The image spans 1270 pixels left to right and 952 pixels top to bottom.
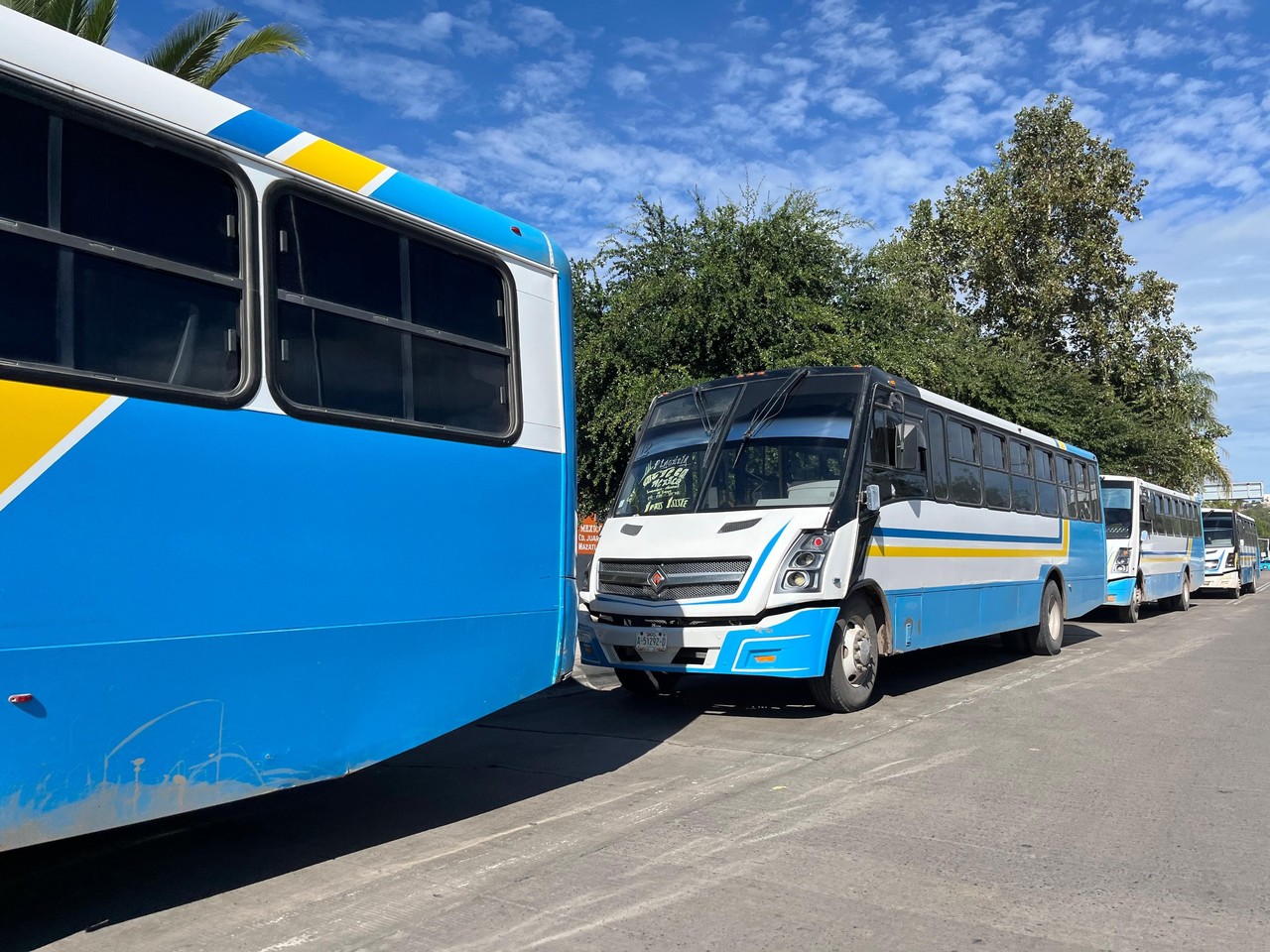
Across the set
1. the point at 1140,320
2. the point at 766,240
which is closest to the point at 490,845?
the point at 766,240

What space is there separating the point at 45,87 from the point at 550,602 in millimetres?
3437

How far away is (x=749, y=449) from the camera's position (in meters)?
9.30

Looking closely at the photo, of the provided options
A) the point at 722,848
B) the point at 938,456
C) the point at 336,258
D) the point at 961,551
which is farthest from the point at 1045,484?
the point at 336,258

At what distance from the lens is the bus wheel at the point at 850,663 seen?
878cm

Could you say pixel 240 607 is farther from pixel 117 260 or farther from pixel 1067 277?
pixel 1067 277

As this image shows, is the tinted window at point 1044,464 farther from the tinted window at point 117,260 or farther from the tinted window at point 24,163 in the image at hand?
the tinted window at point 24,163

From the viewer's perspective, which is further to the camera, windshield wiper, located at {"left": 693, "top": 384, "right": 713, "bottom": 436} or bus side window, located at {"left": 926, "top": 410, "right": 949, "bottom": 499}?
bus side window, located at {"left": 926, "top": 410, "right": 949, "bottom": 499}

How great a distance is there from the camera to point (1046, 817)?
5.84 m

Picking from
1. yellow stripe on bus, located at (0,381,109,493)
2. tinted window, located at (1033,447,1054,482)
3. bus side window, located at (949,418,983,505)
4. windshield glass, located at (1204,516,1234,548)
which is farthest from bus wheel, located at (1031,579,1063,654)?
windshield glass, located at (1204,516,1234,548)

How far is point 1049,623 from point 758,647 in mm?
7316

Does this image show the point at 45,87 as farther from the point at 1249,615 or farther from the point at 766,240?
the point at 1249,615

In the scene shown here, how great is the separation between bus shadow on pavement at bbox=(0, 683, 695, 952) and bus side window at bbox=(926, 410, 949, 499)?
3.86 metres

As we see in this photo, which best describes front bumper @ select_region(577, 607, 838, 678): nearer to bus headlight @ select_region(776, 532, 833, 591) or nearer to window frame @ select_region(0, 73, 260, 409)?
bus headlight @ select_region(776, 532, 833, 591)

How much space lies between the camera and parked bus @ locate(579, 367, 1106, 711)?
27.2ft
